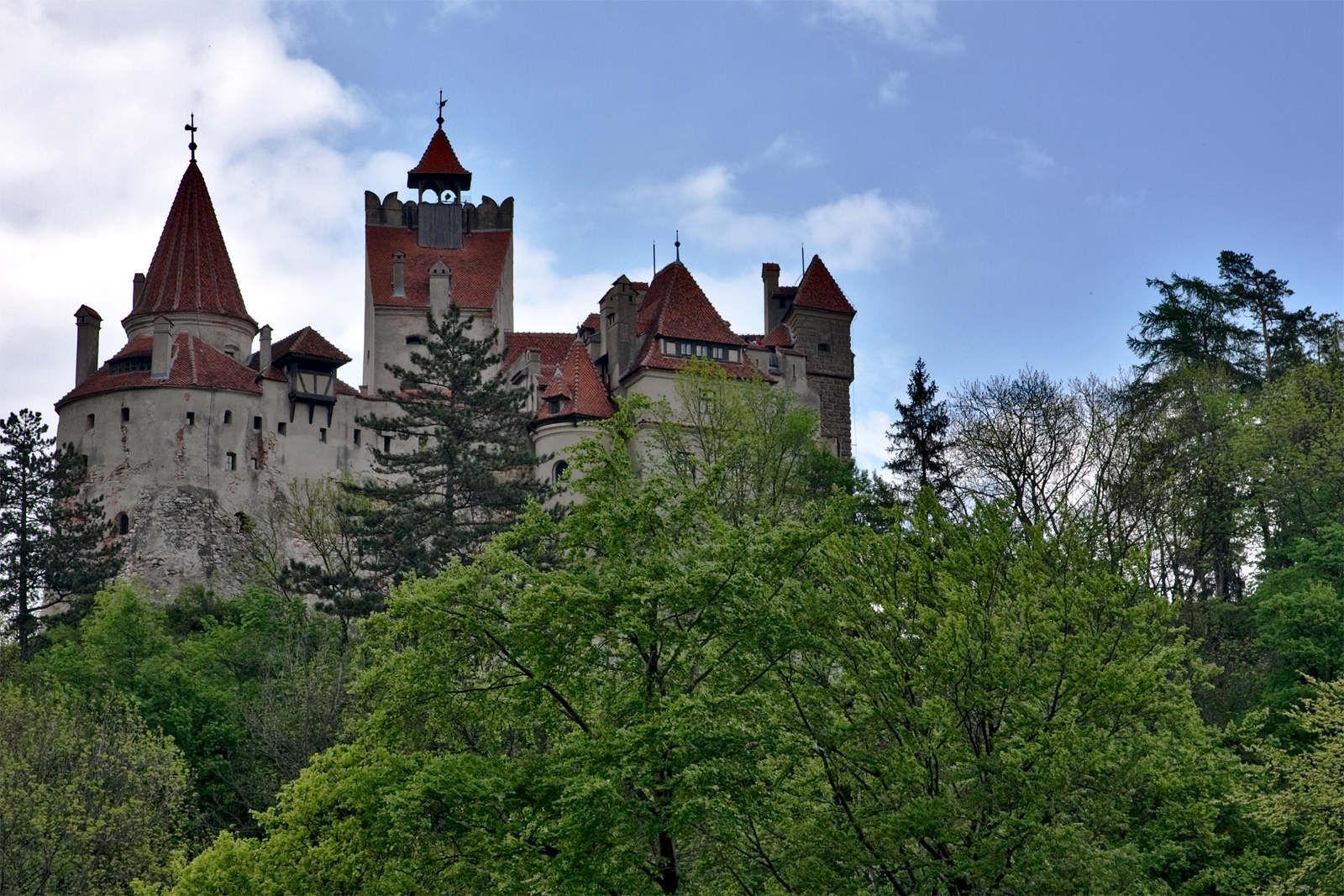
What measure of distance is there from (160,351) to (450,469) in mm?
20669

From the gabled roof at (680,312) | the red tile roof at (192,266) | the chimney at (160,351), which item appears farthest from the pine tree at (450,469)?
the red tile roof at (192,266)

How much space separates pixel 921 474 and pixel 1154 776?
3082 cm

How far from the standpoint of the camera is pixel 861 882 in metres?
21.1

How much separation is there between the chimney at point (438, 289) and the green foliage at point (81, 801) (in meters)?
34.6

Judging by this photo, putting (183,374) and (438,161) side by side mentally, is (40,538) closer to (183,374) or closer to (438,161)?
(183,374)

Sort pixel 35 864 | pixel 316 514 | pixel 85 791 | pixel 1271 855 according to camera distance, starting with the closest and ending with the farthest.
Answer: pixel 1271 855 < pixel 35 864 < pixel 85 791 < pixel 316 514

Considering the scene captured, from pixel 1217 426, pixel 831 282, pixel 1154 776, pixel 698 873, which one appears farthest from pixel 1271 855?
pixel 831 282

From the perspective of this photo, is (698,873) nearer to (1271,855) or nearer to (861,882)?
(861,882)

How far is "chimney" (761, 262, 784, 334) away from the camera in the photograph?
70188mm

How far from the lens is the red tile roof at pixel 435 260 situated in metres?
72.3

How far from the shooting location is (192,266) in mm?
70125

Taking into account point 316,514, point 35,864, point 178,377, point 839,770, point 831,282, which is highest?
point 831,282

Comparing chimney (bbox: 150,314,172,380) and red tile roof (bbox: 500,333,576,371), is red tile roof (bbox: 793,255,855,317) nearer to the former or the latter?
red tile roof (bbox: 500,333,576,371)

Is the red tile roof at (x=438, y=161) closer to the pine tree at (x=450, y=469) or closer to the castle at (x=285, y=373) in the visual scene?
the castle at (x=285, y=373)
